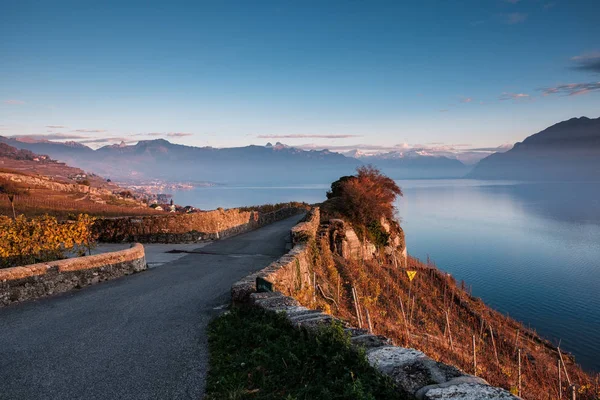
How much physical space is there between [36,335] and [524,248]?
7935 centimetres

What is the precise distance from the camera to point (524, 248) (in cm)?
7200

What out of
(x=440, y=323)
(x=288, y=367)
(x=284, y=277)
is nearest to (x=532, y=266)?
(x=440, y=323)

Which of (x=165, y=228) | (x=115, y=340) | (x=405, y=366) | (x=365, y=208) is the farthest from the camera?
(x=365, y=208)

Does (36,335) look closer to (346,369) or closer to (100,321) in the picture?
(100,321)

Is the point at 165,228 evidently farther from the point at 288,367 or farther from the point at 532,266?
the point at 532,266

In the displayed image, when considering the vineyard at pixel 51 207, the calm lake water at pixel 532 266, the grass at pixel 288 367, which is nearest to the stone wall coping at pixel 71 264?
the grass at pixel 288 367

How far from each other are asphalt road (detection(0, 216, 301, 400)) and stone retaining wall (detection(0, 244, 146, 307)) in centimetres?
37

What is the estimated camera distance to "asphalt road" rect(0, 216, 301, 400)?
5.52 m

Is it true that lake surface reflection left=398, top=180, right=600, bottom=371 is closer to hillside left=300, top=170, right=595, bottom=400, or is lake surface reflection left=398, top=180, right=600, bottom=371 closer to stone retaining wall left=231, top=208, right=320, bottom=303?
hillside left=300, top=170, right=595, bottom=400

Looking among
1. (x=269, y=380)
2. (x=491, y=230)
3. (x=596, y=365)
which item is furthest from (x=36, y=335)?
(x=491, y=230)

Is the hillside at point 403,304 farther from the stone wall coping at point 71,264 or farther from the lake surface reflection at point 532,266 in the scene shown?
the lake surface reflection at point 532,266

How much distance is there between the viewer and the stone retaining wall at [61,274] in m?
9.84

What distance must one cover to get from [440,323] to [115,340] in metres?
17.7

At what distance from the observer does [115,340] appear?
727 centimetres
